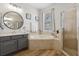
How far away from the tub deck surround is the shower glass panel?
0.64ft

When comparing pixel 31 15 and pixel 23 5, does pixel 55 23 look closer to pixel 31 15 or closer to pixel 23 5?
pixel 31 15

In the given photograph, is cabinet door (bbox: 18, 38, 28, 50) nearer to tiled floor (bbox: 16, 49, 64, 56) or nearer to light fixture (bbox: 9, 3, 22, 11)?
tiled floor (bbox: 16, 49, 64, 56)

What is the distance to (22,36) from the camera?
2305 millimetres

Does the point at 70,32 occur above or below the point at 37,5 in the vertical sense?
below

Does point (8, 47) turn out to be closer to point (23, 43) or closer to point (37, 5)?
point (23, 43)

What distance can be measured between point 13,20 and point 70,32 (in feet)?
3.63

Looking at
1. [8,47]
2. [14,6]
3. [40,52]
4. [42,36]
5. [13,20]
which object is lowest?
[40,52]

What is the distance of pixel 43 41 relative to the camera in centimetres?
233

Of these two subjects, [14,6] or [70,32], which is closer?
[14,6]

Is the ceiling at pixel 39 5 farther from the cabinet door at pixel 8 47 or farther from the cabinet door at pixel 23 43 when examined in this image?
the cabinet door at pixel 8 47

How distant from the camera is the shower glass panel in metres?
2.30

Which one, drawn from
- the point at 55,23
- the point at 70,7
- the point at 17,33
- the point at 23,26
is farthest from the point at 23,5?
the point at 70,7

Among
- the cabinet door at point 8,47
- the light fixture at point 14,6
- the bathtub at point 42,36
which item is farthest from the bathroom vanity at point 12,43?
the light fixture at point 14,6

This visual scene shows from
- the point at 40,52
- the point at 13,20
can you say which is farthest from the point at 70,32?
the point at 13,20
